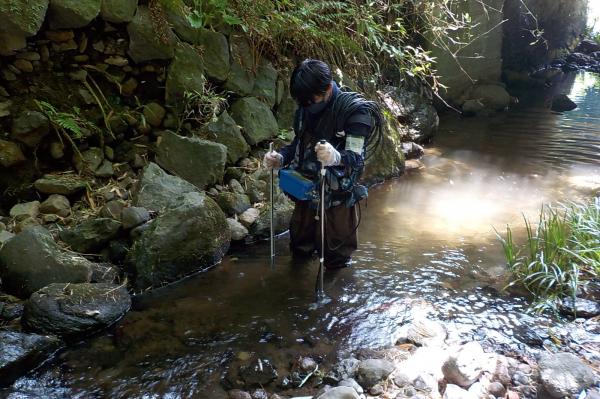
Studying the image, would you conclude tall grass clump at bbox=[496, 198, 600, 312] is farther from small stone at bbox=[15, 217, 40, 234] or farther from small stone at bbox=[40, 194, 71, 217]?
small stone at bbox=[15, 217, 40, 234]

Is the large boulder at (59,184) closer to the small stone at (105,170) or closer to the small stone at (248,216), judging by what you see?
the small stone at (105,170)

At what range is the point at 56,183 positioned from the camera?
4.30 m

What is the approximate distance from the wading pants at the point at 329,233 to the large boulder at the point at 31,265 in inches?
75.6

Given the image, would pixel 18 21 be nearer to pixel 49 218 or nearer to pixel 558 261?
pixel 49 218

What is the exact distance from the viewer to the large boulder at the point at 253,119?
566 centimetres

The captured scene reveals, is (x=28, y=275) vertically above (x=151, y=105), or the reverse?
(x=151, y=105)

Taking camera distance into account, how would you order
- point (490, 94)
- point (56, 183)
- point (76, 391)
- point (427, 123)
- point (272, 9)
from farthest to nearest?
point (490, 94)
point (427, 123)
point (272, 9)
point (56, 183)
point (76, 391)

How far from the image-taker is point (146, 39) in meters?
4.85

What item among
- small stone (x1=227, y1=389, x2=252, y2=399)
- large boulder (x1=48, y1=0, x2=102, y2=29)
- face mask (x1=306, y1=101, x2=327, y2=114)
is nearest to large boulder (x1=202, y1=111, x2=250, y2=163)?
large boulder (x1=48, y1=0, x2=102, y2=29)

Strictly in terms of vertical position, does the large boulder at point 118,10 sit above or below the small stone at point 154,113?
above

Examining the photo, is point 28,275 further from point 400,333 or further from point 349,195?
point 400,333

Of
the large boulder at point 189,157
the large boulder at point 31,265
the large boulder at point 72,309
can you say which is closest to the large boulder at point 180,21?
the large boulder at point 189,157

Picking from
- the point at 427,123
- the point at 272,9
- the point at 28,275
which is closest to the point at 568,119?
the point at 427,123

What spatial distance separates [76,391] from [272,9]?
478 cm
